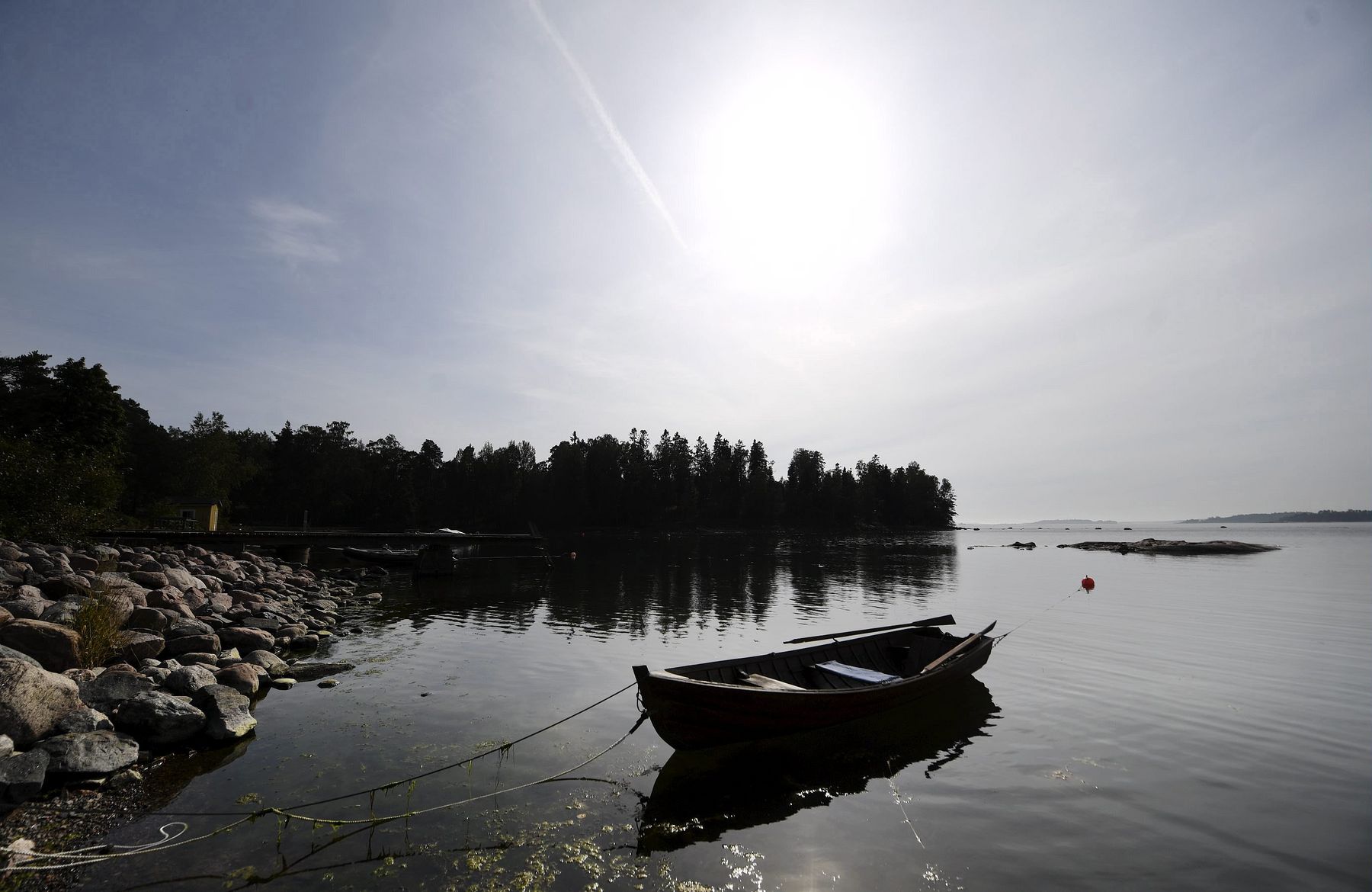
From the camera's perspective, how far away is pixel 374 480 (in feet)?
391

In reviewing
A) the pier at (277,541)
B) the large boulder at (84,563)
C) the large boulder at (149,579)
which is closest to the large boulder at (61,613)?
the large boulder at (149,579)

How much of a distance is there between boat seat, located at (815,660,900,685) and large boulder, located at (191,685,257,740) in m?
11.6

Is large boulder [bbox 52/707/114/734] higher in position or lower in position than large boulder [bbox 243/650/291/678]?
higher

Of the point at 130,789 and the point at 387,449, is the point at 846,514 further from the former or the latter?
the point at 130,789

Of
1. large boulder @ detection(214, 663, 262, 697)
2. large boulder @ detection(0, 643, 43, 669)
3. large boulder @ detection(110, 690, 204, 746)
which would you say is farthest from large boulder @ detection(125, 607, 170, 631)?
large boulder @ detection(110, 690, 204, 746)

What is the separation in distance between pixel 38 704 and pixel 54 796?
60.6 inches

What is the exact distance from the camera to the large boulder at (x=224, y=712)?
10594 mm

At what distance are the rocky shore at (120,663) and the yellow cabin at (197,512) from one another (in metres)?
37.5

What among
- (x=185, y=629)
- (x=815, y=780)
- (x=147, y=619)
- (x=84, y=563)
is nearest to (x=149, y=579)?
(x=84, y=563)

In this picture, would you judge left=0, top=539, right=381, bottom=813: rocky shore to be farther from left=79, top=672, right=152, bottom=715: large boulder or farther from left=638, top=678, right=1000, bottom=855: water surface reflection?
left=638, top=678, right=1000, bottom=855: water surface reflection

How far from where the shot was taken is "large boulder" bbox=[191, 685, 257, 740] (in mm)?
10594

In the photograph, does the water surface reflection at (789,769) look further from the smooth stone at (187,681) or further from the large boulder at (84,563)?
the large boulder at (84,563)

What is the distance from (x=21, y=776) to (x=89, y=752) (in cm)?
99

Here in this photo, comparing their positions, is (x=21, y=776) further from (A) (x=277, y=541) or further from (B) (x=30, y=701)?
(A) (x=277, y=541)
